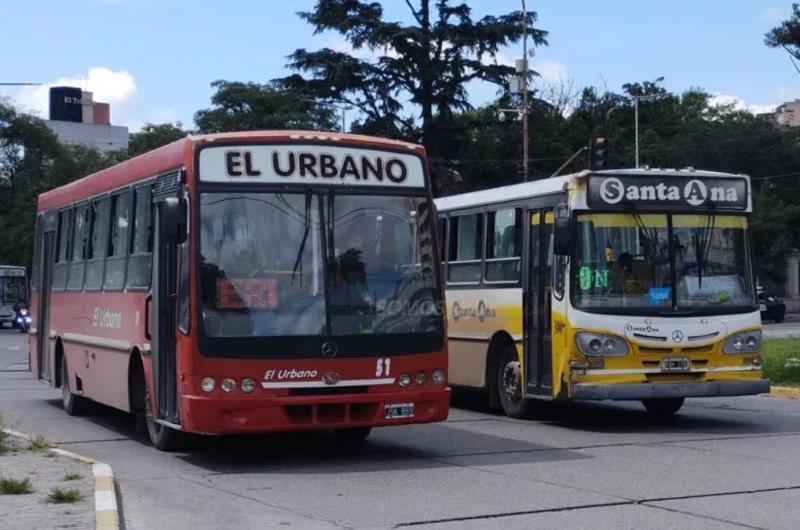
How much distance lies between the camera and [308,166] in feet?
38.9

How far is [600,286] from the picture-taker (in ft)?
47.1

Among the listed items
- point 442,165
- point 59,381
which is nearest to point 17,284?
point 442,165

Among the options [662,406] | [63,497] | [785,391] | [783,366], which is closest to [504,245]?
[662,406]

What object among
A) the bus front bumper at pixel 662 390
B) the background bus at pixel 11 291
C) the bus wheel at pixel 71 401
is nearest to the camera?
the bus front bumper at pixel 662 390

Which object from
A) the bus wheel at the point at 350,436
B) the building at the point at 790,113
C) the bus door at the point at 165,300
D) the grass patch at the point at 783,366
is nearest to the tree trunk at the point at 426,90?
the grass patch at the point at 783,366

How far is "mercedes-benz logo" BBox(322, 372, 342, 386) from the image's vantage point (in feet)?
37.6

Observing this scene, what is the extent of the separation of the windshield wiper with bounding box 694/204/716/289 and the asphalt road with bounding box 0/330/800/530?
73.6 inches

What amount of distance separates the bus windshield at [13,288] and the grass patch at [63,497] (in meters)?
55.3

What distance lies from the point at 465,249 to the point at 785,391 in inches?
223

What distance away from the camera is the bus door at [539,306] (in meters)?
15.1

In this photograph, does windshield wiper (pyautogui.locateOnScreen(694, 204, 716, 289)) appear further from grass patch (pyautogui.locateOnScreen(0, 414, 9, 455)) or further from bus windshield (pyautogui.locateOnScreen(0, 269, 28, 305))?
bus windshield (pyautogui.locateOnScreen(0, 269, 28, 305))

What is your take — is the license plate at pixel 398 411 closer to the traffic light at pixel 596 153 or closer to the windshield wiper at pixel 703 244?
the windshield wiper at pixel 703 244

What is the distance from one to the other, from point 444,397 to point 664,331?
3.53 meters

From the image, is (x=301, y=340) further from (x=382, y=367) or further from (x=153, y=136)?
(x=153, y=136)
